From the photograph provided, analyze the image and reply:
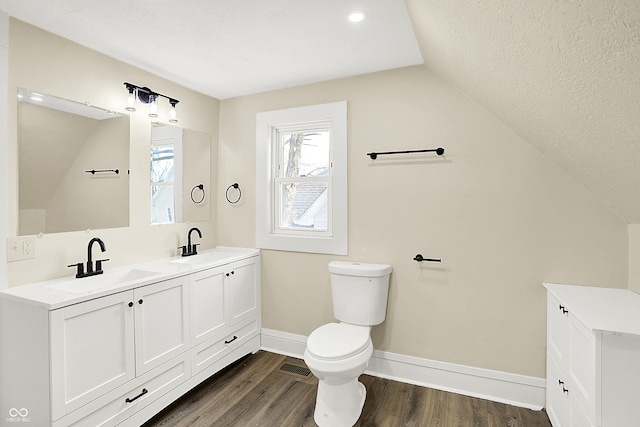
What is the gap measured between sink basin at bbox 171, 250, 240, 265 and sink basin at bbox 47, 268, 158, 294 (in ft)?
1.08

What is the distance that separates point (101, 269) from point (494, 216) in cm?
270

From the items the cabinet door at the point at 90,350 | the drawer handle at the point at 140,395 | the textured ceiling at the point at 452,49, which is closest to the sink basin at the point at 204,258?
the cabinet door at the point at 90,350

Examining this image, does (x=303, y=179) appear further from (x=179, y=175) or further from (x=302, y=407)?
(x=302, y=407)

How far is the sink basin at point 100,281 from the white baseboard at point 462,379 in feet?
6.10

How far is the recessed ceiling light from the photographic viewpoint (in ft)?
5.79

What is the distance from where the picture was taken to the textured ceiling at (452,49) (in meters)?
0.94

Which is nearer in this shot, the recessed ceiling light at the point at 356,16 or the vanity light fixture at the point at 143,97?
the recessed ceiling light at the point at 356,16

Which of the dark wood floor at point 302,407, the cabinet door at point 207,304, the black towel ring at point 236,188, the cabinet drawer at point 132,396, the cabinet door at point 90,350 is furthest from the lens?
the black towel ring at point 236,188

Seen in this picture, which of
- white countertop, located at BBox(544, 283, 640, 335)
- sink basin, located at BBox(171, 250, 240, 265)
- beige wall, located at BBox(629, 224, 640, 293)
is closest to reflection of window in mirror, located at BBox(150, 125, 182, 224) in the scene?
sink basin, located at BBox(171, 250, 240, 265)

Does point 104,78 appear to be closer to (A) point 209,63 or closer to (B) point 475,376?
(A) point 209,63

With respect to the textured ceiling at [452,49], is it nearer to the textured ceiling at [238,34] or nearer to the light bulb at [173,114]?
the textured ceiling at [238,34]

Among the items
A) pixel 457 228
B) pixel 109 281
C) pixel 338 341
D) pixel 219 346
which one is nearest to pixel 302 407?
pixel 338 341

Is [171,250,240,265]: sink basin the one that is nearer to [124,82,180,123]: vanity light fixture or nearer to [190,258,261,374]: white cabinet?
[190,258,261,374]: white cabinet

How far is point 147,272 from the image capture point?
7.27ft
